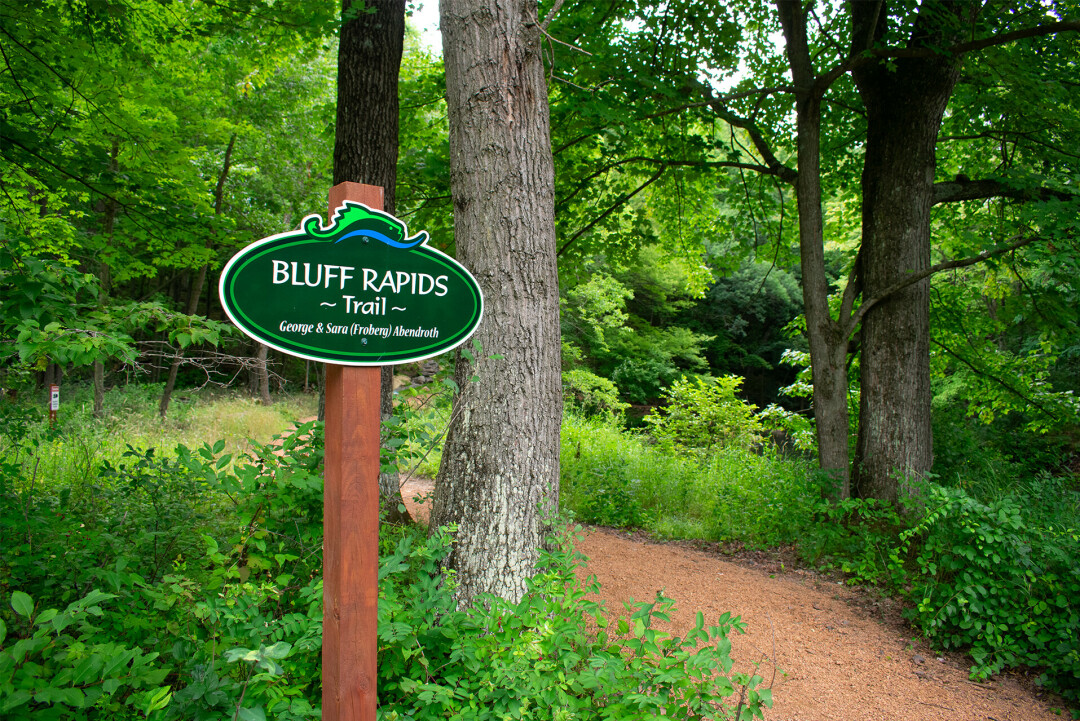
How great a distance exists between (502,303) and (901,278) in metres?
4.17

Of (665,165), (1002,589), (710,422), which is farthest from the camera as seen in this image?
(710,422)

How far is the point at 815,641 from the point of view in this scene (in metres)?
3.88

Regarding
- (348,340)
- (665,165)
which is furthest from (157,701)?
(665,165)

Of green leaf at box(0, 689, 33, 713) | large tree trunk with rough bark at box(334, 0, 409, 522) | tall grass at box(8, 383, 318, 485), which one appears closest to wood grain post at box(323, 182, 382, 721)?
green leaf at box(0, 689, 33, 713)

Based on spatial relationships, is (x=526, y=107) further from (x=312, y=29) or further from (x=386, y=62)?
(x=312, y=29)

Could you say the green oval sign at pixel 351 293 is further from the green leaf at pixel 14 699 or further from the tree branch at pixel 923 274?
the tree branch at pixel 923 274

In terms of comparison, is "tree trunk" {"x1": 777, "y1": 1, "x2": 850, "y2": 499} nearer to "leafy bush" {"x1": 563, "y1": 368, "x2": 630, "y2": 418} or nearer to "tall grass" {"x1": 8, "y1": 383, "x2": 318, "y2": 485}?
"tall grass" {"x1": 8, "y1": 383, "x2": 318, "y2": 485}

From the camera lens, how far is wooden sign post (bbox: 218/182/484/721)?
171cm

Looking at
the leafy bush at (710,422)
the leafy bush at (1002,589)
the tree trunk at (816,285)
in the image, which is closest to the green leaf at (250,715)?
the leafy bush at (1002,589)

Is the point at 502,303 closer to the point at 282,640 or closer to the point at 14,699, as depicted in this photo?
the point at 282,640

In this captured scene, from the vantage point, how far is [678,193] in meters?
8.00

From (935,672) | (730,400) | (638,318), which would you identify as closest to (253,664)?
(935,672)

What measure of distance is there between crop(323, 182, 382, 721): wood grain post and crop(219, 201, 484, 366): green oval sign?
0.32 feet

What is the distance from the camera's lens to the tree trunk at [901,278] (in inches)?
215
